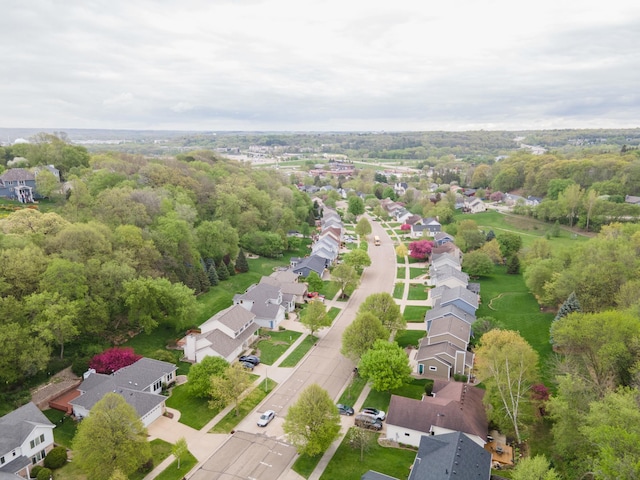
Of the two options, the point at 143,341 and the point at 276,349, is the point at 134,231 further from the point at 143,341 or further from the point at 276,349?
the point at 276,349

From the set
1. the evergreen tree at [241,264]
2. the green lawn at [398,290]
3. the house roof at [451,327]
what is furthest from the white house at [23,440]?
the green lawn at [398,290]

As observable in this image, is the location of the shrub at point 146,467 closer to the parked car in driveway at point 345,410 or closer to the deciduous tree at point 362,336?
the parked car in driveway at point 345,410

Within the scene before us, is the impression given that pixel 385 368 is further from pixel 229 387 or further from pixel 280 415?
pixel 229 387

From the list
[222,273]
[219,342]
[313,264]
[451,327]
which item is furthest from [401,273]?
[219,342]

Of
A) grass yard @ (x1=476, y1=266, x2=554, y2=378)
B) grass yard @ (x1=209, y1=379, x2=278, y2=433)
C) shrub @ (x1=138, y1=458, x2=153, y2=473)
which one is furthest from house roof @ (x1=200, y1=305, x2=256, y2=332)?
grass yard @ (x1=476, y1=266, x2=554, y2=378)

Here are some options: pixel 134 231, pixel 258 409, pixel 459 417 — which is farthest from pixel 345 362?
pixel 134 231

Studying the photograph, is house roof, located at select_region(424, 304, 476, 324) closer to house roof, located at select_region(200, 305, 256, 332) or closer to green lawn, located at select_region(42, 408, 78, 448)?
house roof, located at select_region(200, 305, 256, 332)
